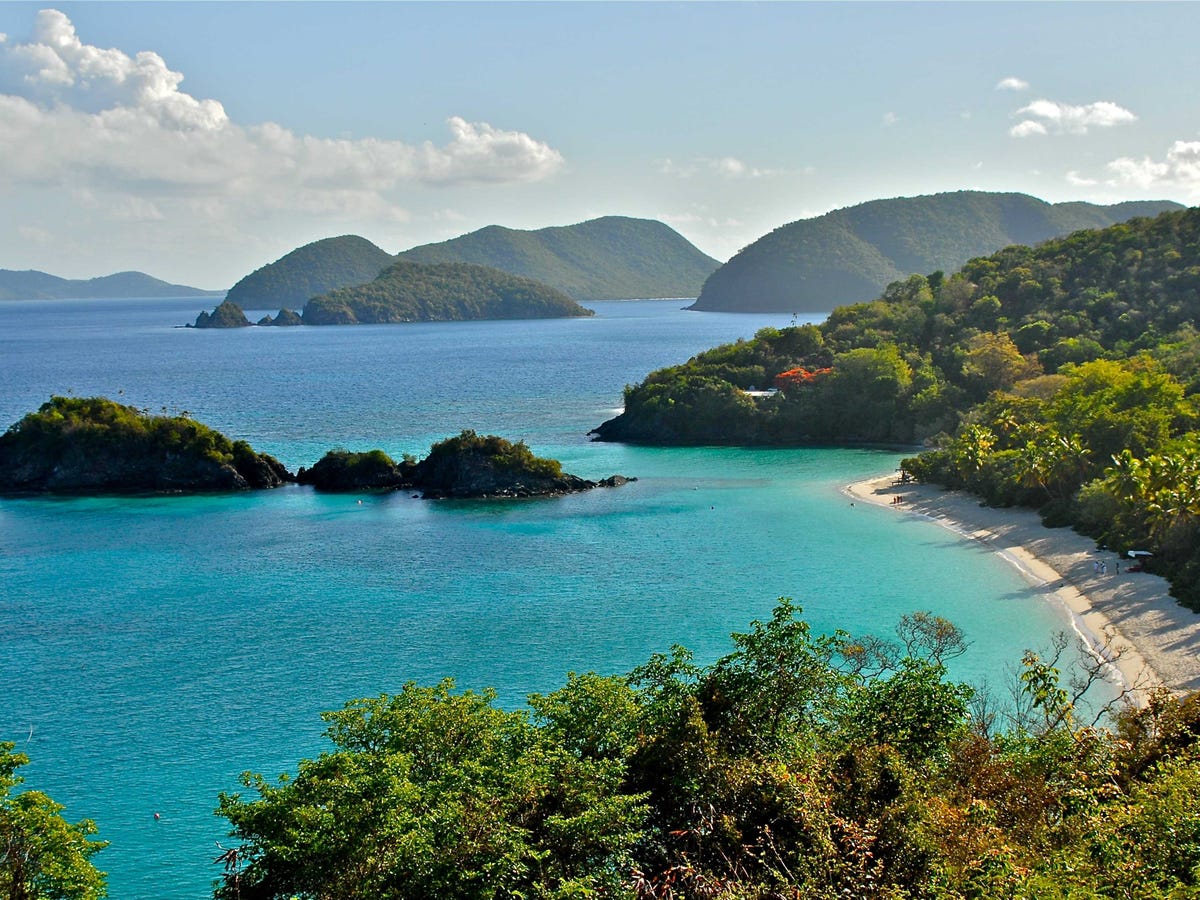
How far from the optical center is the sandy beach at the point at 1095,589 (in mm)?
34062

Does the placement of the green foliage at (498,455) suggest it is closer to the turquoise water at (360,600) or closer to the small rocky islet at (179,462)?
the small rocky islet at (179,462)

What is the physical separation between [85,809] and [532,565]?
83.7 feet

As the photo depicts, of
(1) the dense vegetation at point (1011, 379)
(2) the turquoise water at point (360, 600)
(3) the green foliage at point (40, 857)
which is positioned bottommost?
(2) the turquoise water at point (360, 600)

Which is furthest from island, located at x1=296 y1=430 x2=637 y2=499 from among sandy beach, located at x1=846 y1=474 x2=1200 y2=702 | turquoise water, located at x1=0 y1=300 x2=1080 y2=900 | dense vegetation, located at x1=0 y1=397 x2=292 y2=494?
sandy beach, located at x1=846 y1=474 x2=1200 y2=702

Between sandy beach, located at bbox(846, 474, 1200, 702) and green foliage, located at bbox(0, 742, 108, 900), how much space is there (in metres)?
28.0

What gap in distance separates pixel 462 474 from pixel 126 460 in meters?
25.4

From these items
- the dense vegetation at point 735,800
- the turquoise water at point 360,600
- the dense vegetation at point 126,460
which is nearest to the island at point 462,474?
the turquoise water at point 360,600

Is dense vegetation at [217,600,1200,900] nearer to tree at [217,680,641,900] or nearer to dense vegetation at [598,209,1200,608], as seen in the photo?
tree at [217,680,641,900]

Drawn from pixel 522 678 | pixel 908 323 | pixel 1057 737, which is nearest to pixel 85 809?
pixel 522 678

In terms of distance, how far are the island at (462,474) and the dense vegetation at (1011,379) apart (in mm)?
22674

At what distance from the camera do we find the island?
225 feet

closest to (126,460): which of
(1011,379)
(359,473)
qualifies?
(359,473)

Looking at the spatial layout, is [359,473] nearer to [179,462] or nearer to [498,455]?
[498,455]

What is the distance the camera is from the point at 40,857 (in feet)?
59.7
